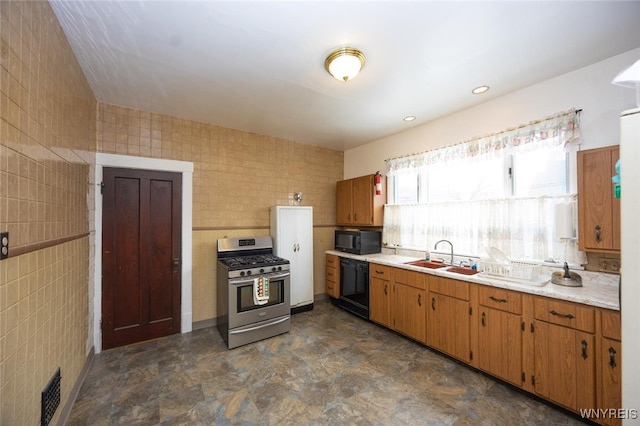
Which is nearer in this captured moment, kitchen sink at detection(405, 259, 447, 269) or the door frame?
the door frame

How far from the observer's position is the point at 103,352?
109 inches

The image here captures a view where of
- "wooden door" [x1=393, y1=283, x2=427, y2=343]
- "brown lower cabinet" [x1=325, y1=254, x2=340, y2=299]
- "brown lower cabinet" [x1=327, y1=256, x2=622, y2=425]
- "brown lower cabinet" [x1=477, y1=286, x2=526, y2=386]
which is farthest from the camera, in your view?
"brown lower cabinet" [x1=325, y1=254, x2=340, y2=299]

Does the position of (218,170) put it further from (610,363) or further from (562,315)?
(610,363)

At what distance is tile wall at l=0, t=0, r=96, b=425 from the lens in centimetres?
113

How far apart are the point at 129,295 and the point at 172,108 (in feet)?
7.60

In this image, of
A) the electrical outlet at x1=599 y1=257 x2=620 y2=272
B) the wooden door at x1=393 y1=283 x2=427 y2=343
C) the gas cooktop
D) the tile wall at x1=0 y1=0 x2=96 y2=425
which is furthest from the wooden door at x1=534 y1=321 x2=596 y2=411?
the tile wall at x1=0 y1=0 x2=96 y2=425

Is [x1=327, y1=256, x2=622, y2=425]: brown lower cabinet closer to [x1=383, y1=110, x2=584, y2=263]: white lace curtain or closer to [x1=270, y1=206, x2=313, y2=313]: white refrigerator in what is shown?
[x1=383, y1=110, x2=584, y2=263]: white lace curtain

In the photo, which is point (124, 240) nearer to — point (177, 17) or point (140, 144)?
point (140, 144)

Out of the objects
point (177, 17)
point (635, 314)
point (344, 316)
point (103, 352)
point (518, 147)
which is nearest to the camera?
point (635, 314)

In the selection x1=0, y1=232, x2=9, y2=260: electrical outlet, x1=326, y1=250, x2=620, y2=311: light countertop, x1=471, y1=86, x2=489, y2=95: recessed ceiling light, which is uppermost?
x1=471, y1=86, x2=489, y2=95: recessed ceiling light

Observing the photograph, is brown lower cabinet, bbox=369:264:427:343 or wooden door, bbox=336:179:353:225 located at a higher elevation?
wooden door, bbox=336:179:353:225

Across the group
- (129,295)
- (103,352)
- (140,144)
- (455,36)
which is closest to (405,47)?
(455,36)

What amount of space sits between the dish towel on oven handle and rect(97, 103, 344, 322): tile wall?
813mm

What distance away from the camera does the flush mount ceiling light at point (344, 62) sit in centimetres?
196
